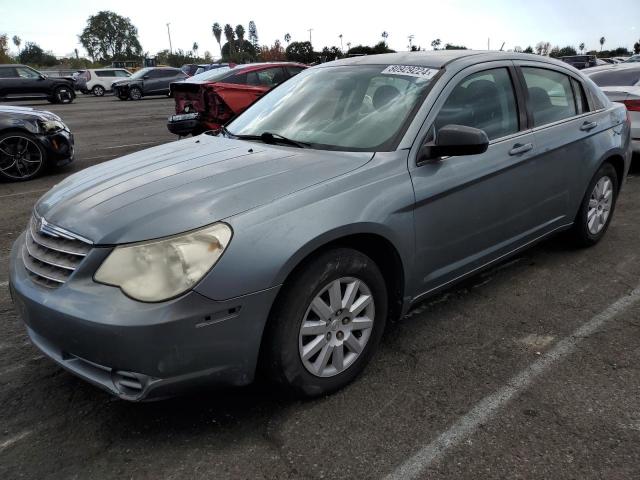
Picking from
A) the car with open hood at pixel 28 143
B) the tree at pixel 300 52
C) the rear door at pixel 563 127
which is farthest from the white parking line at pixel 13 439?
the tree at pixel 300 52

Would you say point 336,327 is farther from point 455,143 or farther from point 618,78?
point 618,78

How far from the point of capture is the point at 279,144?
322 cm

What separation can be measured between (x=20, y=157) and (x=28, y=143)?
0.22 metres

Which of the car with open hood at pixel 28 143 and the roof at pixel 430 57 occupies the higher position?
the roof at pixel 430 57

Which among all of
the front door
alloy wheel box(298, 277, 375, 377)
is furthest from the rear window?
alloy wheel box(298, 277, 375, 377)

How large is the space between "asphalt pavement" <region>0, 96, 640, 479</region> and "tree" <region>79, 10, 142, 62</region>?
118 m

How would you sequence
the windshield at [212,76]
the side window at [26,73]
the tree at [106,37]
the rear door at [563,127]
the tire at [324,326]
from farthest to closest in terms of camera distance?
the tree at [106,37]
the side window at [26,73]
the windshield at [212,76]
the rear door at [563,127]
the tire at [324,326]

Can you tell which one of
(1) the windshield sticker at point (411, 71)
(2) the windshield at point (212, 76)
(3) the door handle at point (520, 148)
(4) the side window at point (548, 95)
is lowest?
(2) the windshield at point (212, 76)

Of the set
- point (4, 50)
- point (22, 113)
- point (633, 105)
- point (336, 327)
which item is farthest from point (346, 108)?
point (4, 50)

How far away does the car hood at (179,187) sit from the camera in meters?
2.31

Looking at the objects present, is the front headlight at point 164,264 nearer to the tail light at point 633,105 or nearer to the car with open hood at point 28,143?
the car with open hood at point 28,143

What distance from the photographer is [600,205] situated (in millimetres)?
4578

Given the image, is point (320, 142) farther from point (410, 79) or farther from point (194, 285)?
point (194, 285)

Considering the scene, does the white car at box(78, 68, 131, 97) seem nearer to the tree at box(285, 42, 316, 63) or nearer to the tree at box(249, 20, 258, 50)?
the tree at box(285, 42, 316, 63)
